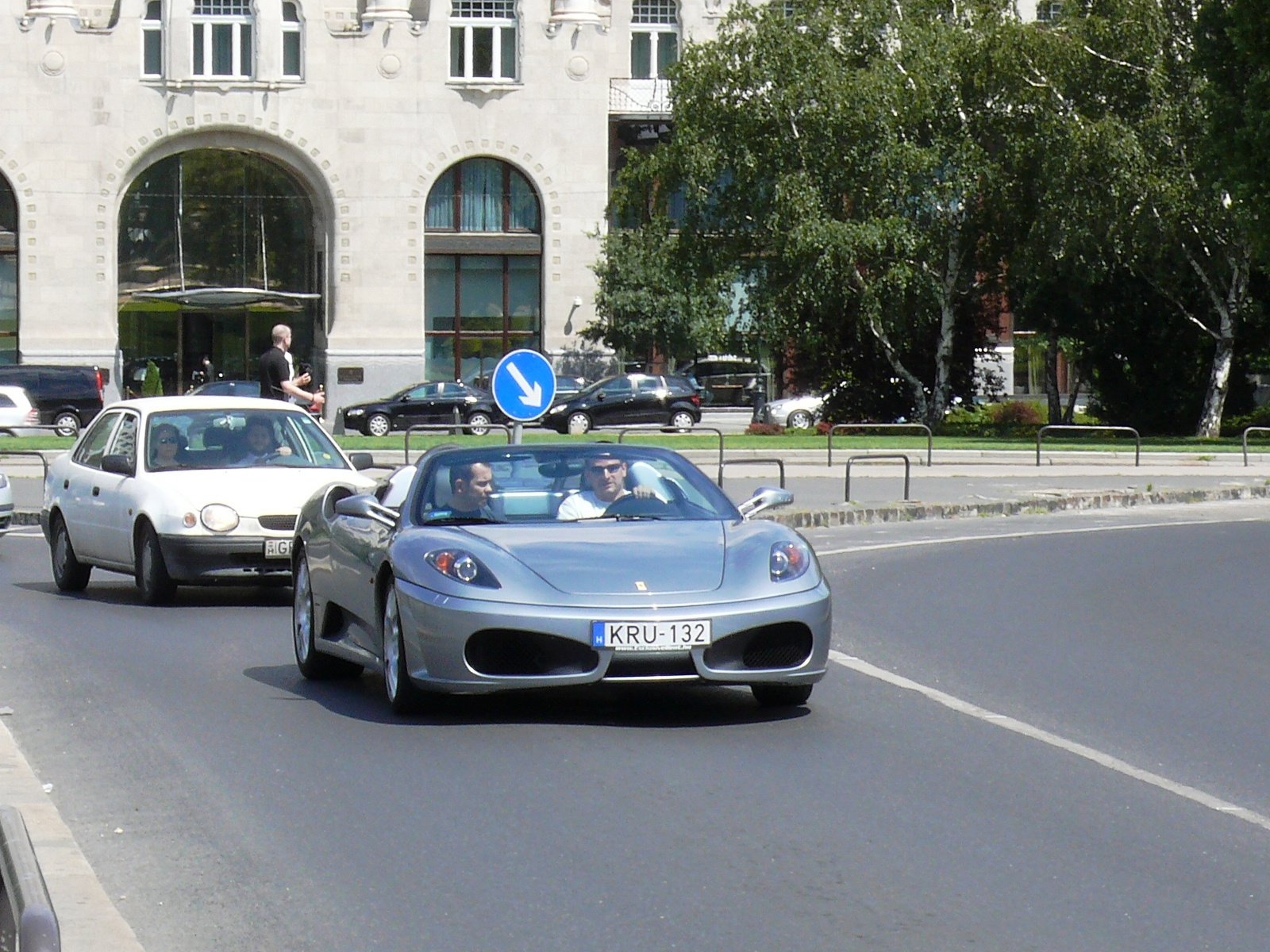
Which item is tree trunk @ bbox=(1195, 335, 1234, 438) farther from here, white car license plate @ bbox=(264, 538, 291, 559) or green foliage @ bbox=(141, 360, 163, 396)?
white car license plate @ bbox=(264, 538, 291, 559)

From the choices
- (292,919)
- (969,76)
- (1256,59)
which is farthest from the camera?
(969,76)

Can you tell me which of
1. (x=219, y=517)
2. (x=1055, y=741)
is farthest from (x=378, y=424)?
(x=1055, y=741)

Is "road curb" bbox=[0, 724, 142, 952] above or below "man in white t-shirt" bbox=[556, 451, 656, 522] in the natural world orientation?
below

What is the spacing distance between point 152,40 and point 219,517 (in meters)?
51.2

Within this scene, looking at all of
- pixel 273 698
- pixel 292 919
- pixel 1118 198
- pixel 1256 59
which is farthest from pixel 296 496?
pixel 1118 198

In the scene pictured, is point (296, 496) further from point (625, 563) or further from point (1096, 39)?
point (1096, 39)

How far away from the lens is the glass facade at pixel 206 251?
6322cm

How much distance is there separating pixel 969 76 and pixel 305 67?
Result: 22.2m

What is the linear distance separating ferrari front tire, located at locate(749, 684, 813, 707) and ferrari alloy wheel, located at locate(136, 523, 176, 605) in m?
5.89

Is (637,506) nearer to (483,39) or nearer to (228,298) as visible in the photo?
(483,39)

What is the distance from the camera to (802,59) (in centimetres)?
4841

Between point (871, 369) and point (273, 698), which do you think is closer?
point (273, 698)

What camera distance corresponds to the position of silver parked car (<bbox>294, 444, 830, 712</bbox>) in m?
8.61

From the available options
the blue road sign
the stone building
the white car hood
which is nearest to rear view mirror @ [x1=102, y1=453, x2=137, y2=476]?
the white car hood
